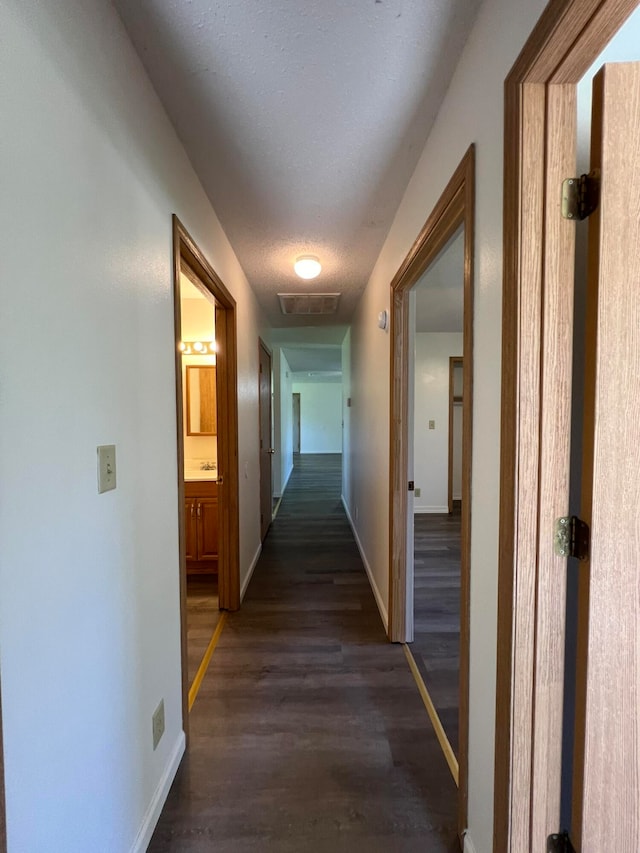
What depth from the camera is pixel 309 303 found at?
3438 millimetres

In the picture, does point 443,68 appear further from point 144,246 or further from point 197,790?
point 197,790

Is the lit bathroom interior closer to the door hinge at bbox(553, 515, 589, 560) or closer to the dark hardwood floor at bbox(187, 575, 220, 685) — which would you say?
the dark hardwood floor at bbox(187, 575, 220, 685)

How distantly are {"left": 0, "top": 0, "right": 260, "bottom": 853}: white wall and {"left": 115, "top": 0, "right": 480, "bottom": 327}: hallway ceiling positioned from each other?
13 cm

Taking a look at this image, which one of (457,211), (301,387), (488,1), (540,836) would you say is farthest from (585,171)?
(301,387)

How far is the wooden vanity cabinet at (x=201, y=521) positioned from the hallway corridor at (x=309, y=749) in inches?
24.1

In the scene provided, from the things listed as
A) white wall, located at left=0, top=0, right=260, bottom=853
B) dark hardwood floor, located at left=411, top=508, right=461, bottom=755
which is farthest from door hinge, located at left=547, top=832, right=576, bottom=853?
white wall, located at left=0, top=0, right=260, bottom=853

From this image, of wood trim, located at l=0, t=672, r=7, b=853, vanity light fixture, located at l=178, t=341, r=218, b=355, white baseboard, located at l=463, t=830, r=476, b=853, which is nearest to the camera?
wood trim, located at l=0, t=672, r=7, b=853

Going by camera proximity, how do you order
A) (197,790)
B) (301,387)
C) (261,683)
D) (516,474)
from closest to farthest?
1. (516,474)
2. (197,790)
3. (261,683)
4. (301,387)

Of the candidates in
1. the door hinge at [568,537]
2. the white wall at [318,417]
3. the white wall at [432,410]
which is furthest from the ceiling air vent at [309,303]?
the white wall at [318,417]

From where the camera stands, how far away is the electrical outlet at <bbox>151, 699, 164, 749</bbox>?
1233mm

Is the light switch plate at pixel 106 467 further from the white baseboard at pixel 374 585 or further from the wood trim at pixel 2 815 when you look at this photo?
the white baseboard at pixel 374 585

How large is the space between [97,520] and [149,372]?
514 mm

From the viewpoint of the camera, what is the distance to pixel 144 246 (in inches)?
46.3

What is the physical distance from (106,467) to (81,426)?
0.49 ft
